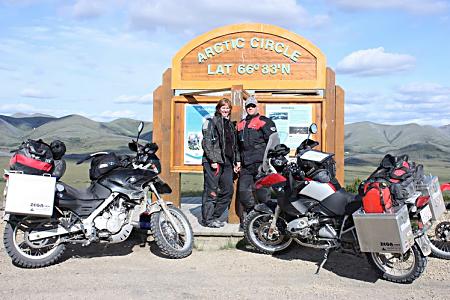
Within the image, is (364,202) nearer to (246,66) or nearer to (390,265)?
(390,265)

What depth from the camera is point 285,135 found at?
7.99 meters

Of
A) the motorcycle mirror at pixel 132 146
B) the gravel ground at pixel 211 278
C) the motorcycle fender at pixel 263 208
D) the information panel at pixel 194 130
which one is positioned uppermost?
the information panel at pixel 194 130

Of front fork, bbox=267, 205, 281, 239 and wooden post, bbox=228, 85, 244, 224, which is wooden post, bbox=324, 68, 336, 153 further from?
front fork, bbox=267, 205, 281, 239

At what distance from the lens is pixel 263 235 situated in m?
6.40

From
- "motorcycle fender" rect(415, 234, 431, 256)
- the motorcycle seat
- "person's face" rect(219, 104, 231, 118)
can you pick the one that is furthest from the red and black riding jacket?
"motorcycle fender" rect(415, 234, 431, 256)

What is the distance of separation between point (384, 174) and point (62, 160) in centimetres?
348

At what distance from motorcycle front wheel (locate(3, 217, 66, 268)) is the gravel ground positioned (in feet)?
0.36

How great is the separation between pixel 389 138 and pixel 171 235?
1670 cm

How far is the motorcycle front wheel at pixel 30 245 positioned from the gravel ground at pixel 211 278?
0.11m

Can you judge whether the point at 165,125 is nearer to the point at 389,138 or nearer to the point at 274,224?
the point at 274,224

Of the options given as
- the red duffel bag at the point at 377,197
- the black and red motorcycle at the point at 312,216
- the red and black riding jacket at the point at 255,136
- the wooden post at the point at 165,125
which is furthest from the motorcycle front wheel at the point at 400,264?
the wooden post at the point at 165,125

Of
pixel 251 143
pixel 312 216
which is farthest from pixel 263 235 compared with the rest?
pixel 251 143

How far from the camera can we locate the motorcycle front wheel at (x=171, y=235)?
19.7 feet

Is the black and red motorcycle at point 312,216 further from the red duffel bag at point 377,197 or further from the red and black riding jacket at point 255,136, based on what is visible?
the red and black riding jacket at point 255,136
